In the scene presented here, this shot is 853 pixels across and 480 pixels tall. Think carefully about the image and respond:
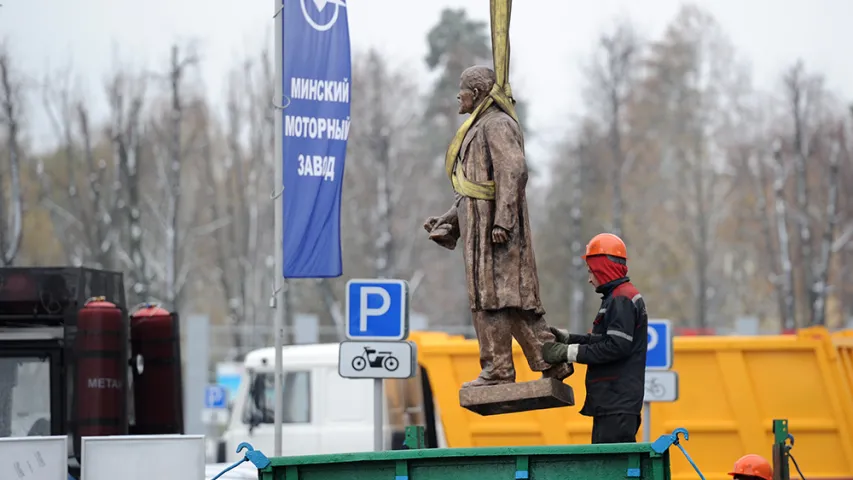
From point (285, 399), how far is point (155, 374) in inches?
171

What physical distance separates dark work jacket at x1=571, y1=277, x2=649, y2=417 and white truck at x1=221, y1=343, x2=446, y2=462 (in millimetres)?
8750

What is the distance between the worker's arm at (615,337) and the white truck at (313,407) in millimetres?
8805

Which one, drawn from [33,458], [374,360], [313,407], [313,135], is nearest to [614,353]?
[33,458]

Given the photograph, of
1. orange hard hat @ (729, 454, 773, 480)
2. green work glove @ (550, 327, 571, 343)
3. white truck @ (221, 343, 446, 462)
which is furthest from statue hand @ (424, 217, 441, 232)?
white truck @ (221, 343, 446, 462)

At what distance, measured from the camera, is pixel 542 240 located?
60.2 m

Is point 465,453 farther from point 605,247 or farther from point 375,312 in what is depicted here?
point 375,312

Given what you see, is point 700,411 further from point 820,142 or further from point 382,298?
point 820,142

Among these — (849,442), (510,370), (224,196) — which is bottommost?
(849,442)

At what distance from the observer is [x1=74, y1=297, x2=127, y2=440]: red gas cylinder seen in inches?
483

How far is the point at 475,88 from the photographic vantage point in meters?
9.27

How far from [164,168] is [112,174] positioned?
1.82 meters

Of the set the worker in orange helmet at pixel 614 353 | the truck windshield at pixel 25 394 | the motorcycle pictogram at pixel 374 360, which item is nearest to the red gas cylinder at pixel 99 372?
the truck windshield at pixel 25 394

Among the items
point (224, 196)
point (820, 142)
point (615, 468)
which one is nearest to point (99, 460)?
point (615, 468)

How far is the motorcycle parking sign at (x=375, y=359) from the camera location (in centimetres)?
1240
